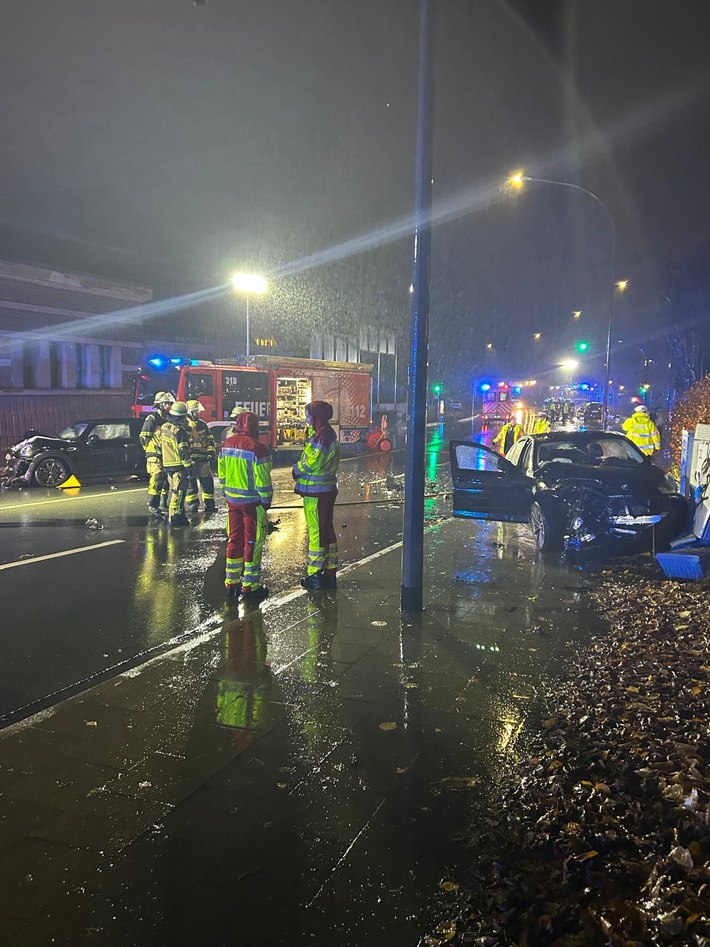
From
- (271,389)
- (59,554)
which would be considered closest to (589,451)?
(59,554)

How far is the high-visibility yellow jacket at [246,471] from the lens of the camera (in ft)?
23.0

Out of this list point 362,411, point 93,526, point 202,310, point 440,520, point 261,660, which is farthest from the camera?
point 202,310

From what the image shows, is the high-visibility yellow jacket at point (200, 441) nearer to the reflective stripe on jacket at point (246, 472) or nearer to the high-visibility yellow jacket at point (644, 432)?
the reflective stripe on jacket at point (246, 472)

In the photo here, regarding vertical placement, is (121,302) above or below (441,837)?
above

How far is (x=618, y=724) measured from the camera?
4238 mm

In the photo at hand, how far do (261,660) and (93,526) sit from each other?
Result: 22.5 ft

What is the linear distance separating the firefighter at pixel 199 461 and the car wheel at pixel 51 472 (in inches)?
193

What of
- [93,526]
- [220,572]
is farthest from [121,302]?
[220,572]

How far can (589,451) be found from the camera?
10352 millimetres

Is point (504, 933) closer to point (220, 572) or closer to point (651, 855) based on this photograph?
point (651, 855)

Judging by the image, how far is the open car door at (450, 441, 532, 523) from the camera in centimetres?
1013

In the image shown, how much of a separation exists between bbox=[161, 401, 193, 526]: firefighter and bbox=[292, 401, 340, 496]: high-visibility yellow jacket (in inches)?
176

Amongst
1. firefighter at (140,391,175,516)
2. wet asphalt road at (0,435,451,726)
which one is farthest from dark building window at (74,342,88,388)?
firefighter at (140,391,175,516)

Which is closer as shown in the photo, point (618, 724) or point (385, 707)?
point (618, 724)
